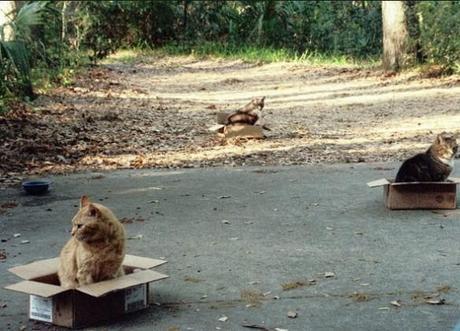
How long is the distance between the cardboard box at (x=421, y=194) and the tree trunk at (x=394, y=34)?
11.1 m

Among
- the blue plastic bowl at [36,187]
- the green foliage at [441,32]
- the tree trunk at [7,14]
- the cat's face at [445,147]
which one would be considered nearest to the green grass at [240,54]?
the green foliage at [441,32]

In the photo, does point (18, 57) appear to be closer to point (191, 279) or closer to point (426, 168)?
point (426, 168)

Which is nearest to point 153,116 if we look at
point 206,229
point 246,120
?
point 246,120

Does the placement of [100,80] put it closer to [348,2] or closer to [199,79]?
[199,79]

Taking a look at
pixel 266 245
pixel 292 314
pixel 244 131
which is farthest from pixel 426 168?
pixel 244 131

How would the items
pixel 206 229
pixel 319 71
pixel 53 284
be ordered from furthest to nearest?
pixel 319 71 < pixel 206 229 < pixel 53 284

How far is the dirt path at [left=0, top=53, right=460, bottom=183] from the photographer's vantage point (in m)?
8.95

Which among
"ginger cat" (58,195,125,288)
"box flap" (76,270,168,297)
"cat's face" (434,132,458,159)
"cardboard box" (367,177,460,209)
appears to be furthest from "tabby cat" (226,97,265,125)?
"ginger cat" (58,195,125,288)

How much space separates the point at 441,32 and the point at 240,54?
30.4ft

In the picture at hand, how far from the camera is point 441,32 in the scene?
1552 cm

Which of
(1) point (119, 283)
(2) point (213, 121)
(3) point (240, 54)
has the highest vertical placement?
(3) point (240, 54)

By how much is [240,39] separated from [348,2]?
12.6 ft

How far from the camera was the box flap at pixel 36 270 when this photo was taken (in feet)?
13.9

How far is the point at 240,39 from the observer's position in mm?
25953
